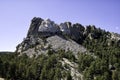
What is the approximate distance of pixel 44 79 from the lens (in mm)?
142750

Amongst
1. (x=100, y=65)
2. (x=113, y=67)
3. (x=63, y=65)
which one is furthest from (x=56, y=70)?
(x=113, y=67)

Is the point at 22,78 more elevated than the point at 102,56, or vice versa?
the point at 102,56

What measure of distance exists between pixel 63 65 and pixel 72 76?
15303mm

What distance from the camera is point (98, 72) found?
155 metres

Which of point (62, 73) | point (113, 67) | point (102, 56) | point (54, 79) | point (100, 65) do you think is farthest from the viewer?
point (102, 56)

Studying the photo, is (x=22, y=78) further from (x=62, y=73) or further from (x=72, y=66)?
(x=72, y=66)

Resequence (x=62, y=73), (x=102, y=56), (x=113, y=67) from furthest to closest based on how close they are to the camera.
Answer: (x=102, y=56)
(x=113, y=67)
(x=62, y=73)

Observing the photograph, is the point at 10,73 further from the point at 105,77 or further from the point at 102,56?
the point at 102,56

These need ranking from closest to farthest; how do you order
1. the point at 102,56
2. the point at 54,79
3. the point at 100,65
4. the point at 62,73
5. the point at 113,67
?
the point at 54,79 < the point at 62,73 < the point at 100,65 < the point at 113,67 < the point at 102,56

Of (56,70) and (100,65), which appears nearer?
(56,70)

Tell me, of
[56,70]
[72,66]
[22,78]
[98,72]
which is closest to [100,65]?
[98,72]

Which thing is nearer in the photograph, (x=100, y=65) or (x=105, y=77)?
(x=105, y=77)

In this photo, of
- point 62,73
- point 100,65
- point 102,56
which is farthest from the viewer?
point 102,56

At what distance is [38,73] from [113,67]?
187 ft
